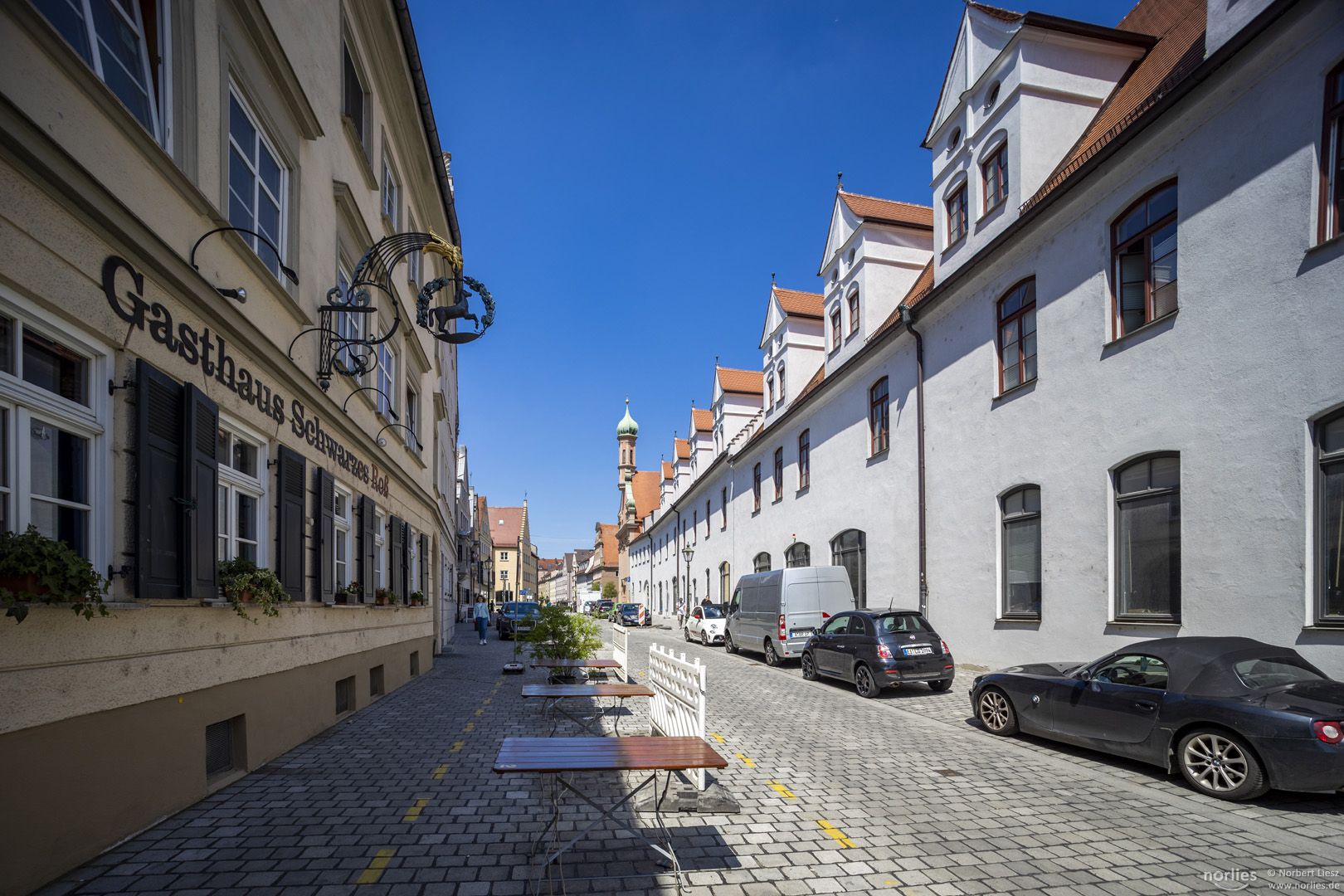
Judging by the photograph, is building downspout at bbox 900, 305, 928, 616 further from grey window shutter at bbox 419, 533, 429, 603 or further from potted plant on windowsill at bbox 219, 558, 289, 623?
potted plant on windowsill at bbox 219, 558, 289, 623

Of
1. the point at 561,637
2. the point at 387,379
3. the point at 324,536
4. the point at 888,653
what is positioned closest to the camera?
the point at 324,536

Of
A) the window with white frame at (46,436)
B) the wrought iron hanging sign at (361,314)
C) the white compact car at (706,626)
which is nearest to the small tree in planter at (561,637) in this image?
the wrought iron hanging sign at (361,314)

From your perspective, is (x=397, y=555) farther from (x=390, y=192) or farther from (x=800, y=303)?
(x=800, y=303)

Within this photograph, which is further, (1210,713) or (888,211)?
(888,211)

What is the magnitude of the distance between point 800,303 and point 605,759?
2815 centimetres

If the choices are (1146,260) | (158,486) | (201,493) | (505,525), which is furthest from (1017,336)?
(505,525)

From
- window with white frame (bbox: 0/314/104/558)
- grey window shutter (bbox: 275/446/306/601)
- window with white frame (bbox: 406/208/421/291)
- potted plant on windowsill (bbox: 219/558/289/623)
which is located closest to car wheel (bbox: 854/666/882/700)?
grey window shutter (bbox: 275/446/306/601)

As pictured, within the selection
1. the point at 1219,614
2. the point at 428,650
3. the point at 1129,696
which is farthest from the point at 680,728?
the point at 428,650

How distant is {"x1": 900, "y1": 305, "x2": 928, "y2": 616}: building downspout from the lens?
1760 centimetres

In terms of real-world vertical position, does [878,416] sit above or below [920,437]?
above

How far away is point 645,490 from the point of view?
9275cm

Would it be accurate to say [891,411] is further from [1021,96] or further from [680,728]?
[680,728]

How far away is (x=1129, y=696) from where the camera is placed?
7.48m

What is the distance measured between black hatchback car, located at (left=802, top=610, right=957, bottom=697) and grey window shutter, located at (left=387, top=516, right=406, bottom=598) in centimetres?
832
